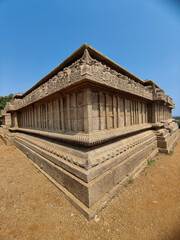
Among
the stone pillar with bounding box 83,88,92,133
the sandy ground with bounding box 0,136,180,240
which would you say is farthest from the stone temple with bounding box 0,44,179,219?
the sandy ground with bounding box 0,136,180,240

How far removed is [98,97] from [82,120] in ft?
3.85

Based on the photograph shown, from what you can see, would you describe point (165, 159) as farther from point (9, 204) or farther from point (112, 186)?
point (9, 204)

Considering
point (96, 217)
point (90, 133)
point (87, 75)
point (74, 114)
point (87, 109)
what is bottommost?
point (96, 217)

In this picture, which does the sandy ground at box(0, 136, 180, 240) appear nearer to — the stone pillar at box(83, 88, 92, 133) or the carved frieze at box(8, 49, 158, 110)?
the stone pillar at box(83, 88, 92, 133)

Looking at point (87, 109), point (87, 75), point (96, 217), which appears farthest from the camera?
point (87, 109)

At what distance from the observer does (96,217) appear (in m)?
3.04

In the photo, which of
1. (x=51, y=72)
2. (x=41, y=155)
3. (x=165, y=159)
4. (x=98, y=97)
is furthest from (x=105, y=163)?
(x=51, y=72)

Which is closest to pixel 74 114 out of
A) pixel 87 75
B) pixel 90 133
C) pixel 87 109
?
pixel 87 109

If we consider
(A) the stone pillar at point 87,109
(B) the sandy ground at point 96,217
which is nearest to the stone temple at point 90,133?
(A) the stone pillar at point 87,109

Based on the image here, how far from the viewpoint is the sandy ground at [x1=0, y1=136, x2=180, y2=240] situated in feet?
8.80

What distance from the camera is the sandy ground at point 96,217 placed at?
2.68m

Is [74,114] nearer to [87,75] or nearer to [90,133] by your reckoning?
[90,133]

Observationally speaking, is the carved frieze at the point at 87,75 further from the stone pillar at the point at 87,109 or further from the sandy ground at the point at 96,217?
the sandy ground at the point at 96,217

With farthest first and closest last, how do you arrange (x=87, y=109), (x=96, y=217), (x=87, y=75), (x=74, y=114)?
(x=74, y=114), (x=87, y=109), (x=87, y=75), (x=96, y=217)
